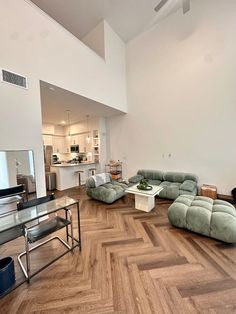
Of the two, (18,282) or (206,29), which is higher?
(206,29)

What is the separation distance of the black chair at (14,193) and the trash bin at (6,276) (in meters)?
1.26

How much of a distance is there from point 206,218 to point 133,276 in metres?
1.43

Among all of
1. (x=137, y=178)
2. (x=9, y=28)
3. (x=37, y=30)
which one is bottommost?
(x=137, y=178)

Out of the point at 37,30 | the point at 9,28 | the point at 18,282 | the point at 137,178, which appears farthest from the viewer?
the point at 137,178

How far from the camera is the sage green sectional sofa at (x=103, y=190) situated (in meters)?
3.88

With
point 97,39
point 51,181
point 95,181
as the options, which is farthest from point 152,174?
point 97,39

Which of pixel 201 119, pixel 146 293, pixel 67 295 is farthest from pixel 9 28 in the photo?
pixel 201 119

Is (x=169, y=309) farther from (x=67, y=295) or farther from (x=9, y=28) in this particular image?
(x=9, y=28)

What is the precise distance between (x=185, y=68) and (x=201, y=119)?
5.39 feet

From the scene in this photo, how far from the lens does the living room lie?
5.04 feet

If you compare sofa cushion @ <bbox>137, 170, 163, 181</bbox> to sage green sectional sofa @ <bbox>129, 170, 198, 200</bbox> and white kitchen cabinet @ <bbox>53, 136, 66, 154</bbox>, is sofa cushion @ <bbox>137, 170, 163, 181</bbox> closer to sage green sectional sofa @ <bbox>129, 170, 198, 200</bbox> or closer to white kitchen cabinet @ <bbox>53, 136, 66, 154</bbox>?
sage green sectional sofa @ <bbox>129, 170, 198, 200</bbox>

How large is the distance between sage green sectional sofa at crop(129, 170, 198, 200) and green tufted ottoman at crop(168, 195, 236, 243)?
111cm

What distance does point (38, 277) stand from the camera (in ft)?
5.68

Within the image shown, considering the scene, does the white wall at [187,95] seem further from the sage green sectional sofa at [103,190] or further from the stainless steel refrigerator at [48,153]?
the stainless steel refrigerator at [48,153]
